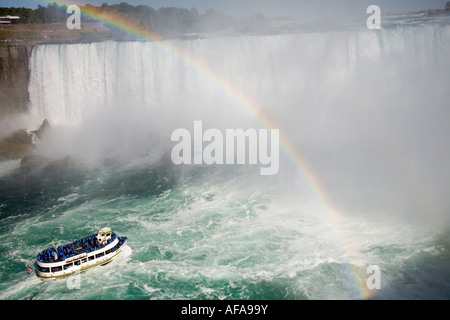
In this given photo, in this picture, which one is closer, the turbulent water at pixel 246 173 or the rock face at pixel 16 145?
the turbulent water at pixel 246 173

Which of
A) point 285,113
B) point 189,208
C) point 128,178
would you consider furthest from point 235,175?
point 285,113

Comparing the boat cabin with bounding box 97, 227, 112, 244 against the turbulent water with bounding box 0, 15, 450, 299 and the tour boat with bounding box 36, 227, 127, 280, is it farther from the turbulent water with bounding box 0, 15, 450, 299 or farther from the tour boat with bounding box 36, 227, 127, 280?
the turbulent water with bounding box 0, 15, 450, 299

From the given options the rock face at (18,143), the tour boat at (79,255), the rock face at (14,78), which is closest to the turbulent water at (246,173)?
the tour boat at (79,255)

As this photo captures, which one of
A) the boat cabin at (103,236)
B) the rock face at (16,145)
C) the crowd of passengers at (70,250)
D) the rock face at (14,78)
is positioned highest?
the rock face at (14,78)

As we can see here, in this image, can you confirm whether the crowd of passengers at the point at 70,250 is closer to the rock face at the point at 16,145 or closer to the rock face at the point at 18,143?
the rock face at the point at 18,143

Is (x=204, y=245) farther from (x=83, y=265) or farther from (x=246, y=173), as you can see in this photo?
(x=246, y=173)

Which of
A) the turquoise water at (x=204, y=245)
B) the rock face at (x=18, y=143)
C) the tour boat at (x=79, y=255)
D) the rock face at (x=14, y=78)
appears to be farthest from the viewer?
the rock face at (x=14, y=78)

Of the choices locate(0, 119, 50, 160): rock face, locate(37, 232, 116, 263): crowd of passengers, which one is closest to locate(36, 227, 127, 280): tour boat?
locate(37, 232, 116, 263): crowd of passengers
